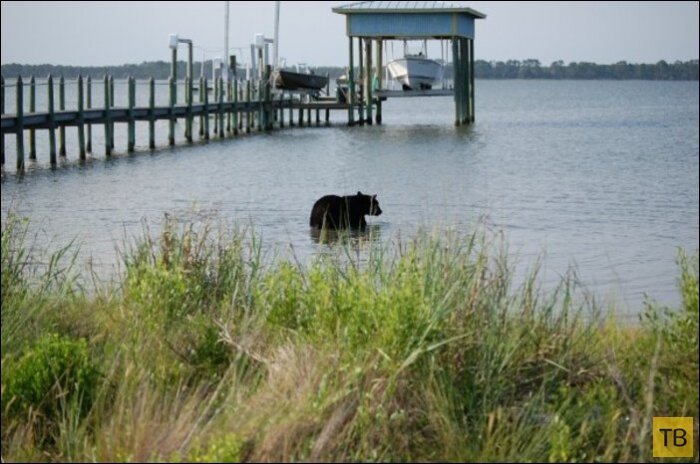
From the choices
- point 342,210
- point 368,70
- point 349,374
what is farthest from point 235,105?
point 349,374

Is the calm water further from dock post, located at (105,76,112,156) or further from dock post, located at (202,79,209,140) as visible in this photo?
dock post, located at (202,79,209,140)

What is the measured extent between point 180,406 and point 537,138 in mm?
49843

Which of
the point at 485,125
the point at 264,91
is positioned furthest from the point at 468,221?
the point at 485,125

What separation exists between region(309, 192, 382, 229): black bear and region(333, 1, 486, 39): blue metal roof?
3400 centimetres

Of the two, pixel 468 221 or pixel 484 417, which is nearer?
pixel 484 417

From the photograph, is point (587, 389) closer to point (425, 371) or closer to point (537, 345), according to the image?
point (537, 345)

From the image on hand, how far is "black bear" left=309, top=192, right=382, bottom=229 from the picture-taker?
18.1 meters

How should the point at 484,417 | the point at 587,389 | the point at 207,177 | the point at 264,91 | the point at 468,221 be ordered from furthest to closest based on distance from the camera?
the point at 264,91 < the point at 207,177 < the point at 468,221 < the point at 587,389 < the point at 484,417

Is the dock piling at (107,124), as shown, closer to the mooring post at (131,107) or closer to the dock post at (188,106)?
the mooring post at (131,107)

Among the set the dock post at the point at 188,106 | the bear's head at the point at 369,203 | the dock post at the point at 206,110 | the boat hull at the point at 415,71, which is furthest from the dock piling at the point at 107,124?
the boat hull at the point at 415,71

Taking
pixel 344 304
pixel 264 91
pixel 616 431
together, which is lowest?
pixel 616 431

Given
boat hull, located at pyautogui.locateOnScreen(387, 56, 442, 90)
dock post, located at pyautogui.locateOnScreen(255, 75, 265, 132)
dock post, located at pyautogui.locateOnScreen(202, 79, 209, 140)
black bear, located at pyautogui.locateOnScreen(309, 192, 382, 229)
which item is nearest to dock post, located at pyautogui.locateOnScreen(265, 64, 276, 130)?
dock post, located at pyautogui.locateOnScreen(255, 75, 265, 132)

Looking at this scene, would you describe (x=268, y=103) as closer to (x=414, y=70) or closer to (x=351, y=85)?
(x=351, y=85)

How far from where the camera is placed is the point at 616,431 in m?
6.23
